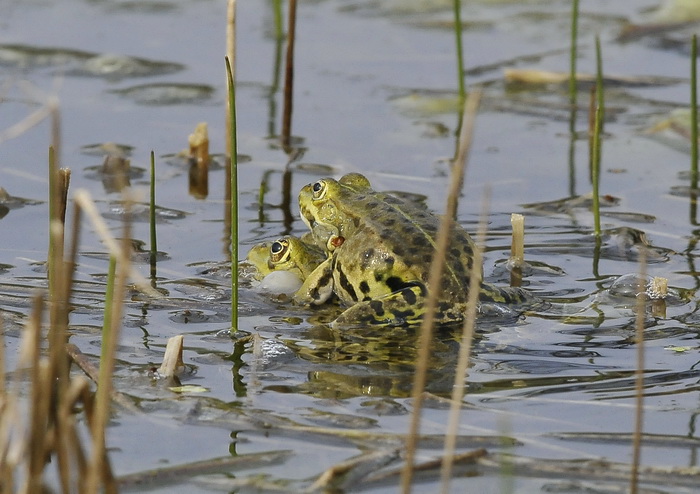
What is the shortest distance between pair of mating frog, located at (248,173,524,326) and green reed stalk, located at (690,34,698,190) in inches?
84.5

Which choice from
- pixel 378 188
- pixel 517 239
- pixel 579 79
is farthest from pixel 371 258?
pixel 579 79

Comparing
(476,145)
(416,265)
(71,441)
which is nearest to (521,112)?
(476,145)

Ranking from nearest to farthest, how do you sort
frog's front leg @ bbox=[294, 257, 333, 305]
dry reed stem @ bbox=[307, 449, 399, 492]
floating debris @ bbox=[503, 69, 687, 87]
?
dry reed stem @ bbox=[307, 449, 399, 492] → frog's front leg @ bbox=[294, 257, 333, 305] → floating debris @ bbox=[503, 69, 687, 87]

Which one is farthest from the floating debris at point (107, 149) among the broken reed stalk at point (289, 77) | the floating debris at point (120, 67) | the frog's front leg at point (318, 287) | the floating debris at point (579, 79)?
the floating debris at point (579, 79)

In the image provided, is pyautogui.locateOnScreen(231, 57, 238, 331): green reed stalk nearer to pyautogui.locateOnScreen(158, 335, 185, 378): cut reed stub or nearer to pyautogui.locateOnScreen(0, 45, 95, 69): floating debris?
pyautogui.locateOnScreen(158, 335, 185, 378): cut reed stub

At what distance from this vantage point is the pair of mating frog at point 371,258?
16.9 ft

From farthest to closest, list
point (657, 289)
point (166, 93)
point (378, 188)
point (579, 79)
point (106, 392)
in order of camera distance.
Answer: point (579, 79) < point (166, 93) < point (378, 188) < point (657, 289) < point (106, 392)

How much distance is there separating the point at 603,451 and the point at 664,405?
535 mm

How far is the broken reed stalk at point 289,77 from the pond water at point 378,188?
14 centimetres

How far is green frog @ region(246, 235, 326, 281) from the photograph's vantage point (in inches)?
232

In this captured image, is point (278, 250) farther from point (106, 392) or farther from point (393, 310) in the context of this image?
point (106, 392)

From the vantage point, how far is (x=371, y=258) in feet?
17.6

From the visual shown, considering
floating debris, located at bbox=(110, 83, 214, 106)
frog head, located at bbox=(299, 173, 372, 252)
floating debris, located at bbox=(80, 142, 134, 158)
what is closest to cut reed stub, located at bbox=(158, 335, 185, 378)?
frog head, located at bbox=(299, 173, 372, 252)

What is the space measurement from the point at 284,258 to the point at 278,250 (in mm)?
54
